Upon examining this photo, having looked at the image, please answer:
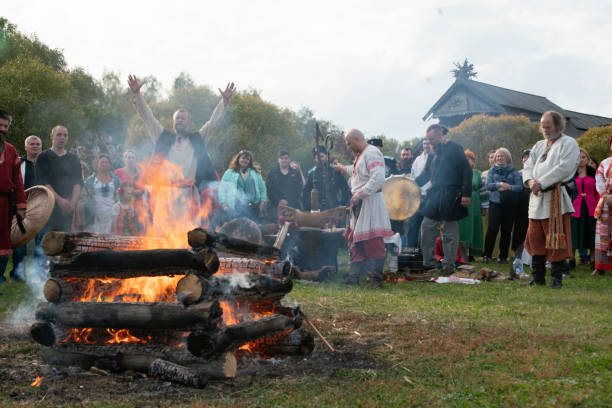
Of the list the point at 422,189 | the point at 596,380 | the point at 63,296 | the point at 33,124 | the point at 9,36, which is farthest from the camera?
the point at 9,36

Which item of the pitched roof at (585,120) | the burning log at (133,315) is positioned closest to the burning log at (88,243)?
the burning log at (133,315)

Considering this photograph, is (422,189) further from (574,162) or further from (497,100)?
(497,100)

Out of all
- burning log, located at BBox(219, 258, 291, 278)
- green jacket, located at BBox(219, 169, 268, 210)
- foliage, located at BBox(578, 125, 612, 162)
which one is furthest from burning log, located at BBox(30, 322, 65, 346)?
foliage, located at BBox(578, 125, 612, 162)

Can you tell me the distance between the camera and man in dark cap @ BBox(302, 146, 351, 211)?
11.0 meters

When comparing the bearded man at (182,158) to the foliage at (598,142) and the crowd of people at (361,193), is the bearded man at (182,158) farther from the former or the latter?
the foliage at (598,142)

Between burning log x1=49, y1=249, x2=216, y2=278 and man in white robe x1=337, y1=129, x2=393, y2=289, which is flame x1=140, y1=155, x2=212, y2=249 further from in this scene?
burning log x1=49, y1=249, x2=216, y2=278

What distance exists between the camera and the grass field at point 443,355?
11.2 ft

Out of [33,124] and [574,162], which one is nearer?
[574,162]

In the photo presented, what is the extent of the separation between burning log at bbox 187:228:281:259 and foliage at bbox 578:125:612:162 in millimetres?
27909

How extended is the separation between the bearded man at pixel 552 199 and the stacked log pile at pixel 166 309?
194 inches

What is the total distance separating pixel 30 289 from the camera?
7785mm

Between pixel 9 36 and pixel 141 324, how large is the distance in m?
40.6

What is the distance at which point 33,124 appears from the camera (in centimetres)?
2733

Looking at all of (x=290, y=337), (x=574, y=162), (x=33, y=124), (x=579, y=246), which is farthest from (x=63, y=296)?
(x=33, y=124)
